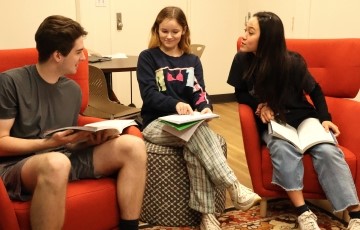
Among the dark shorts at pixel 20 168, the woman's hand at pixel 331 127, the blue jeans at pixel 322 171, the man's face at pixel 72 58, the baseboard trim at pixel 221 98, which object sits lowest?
the baseboard trim at pixel 221 98

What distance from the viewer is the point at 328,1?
3.88m

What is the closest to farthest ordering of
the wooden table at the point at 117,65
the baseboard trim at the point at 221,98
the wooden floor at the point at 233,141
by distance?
the wooden floor at the point at 233,141, the wooden table at the point at 117,65, the baseboard trim at the point at 221,98

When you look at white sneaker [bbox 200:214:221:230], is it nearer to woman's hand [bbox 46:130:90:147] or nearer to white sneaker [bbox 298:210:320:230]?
white sneaker [bbox 298:210:320:230]

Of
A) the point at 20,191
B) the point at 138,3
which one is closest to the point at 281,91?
the point at 20,191

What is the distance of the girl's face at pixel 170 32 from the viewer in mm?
2225

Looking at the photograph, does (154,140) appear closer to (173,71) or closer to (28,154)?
(173,71)

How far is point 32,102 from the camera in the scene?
1772mm

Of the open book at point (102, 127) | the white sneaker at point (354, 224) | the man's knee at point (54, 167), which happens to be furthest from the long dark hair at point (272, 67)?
the man's knee at point (54, 167)

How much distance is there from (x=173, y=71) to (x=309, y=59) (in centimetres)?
85

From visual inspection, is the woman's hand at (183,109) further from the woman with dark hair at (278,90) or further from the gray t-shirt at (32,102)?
the gray t-shirt at (32,102)

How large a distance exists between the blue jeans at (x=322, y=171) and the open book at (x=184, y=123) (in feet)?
1.34

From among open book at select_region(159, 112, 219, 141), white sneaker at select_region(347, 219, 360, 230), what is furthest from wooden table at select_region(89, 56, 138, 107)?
white sneaker at select_region(347, 219, 360, 230)

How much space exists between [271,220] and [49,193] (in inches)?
48.7

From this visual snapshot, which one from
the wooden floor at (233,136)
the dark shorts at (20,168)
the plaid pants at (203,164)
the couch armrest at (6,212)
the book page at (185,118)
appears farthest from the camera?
the wooden floor at (233,136)
